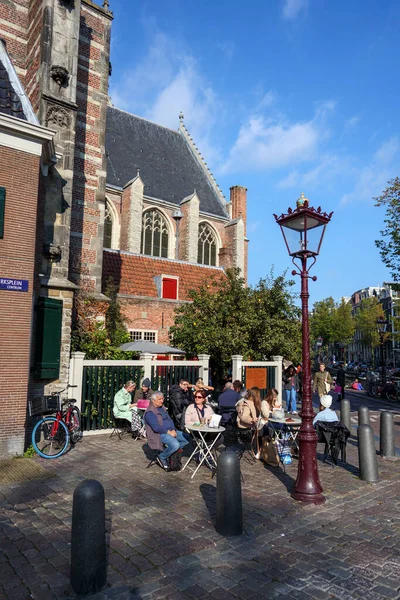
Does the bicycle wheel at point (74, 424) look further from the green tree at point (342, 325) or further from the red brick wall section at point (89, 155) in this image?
the green tree at point (342, 325)

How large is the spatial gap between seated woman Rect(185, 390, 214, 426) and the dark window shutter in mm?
13179

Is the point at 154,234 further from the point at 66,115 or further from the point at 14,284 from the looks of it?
the point at 14,284

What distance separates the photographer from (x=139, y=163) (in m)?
30.2

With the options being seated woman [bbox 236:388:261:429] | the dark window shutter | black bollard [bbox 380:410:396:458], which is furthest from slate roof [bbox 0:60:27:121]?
the dark window shutter

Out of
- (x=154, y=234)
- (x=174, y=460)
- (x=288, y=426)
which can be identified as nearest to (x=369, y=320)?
(x=154, y=234)

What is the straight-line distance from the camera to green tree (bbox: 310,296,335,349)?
49.1 metres

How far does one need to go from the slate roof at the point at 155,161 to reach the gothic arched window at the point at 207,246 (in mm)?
1561

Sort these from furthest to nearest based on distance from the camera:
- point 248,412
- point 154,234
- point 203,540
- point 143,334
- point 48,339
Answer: point 154,234
point 143,334
point 48,339
point 248,412
point 203,540

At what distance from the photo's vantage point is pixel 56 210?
9906mm

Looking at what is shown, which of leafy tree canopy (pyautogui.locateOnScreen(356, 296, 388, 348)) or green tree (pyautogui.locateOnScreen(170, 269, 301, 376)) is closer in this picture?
green tree (pyautogui.locateOnScreen(170, 269, 301, 376))

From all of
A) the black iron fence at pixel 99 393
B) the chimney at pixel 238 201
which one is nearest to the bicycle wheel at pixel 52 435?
the black iron fence at pixel 99 393

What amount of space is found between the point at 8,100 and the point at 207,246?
24.5 meters

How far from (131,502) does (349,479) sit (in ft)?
12.2

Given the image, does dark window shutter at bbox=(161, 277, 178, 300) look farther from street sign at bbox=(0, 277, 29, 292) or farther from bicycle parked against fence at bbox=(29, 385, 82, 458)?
street sign at bbox=(0, 277, 29, 292)
